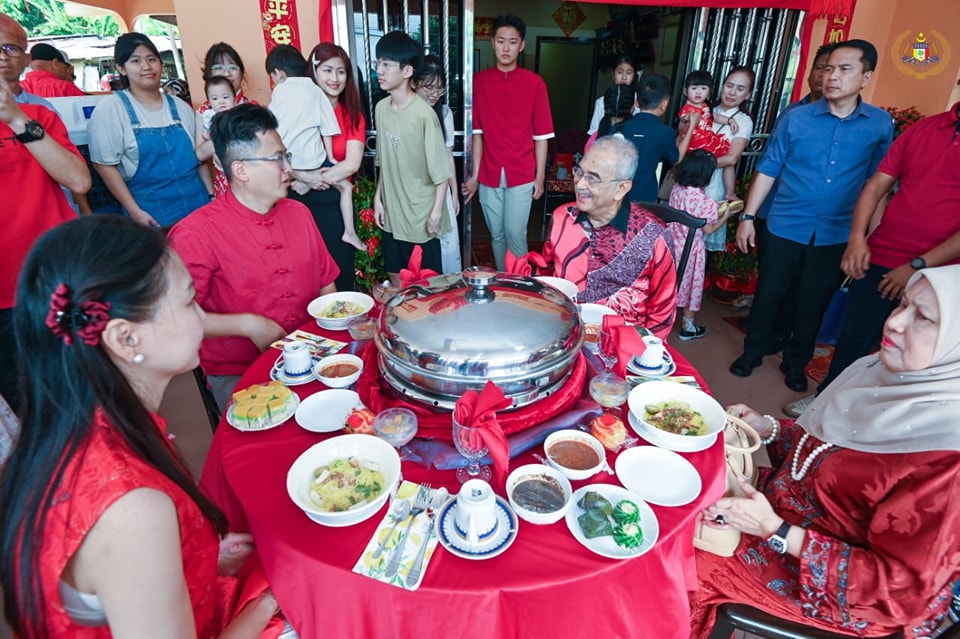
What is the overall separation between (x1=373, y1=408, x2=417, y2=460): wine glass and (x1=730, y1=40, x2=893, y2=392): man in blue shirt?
2918 millimetres

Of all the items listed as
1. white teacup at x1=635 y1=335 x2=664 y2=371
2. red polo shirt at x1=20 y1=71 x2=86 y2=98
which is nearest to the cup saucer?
white teacup at x1=635 y1=335 x2=664 y2=371

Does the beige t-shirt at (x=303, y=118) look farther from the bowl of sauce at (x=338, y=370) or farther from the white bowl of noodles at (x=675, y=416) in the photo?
the white bowl of noodles at (x=675, y=416)

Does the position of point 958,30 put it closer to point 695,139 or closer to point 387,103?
point 695,139

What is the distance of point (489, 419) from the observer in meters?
1.21

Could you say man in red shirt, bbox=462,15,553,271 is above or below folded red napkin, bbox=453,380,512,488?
above

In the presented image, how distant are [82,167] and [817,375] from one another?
15.3 ft

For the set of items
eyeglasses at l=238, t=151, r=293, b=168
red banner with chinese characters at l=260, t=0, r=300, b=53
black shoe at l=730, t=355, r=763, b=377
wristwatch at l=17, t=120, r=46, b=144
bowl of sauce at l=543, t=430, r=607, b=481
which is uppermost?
red banner with chinese characters at l=260, t=0, r=300, b=53

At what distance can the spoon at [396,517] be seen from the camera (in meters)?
1.08

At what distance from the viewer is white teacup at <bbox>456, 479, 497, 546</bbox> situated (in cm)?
107

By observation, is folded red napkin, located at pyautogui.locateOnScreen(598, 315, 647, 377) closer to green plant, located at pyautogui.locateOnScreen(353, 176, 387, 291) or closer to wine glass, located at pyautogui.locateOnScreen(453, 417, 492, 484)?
wine glass, located at pyautogui.locateOnScreen(453, 417, 492, 484)

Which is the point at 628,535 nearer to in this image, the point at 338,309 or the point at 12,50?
the point at 338,309

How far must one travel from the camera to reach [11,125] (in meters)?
2.22

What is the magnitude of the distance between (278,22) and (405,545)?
450 centimetres

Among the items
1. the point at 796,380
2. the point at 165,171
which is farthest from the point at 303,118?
the point at 796,380
